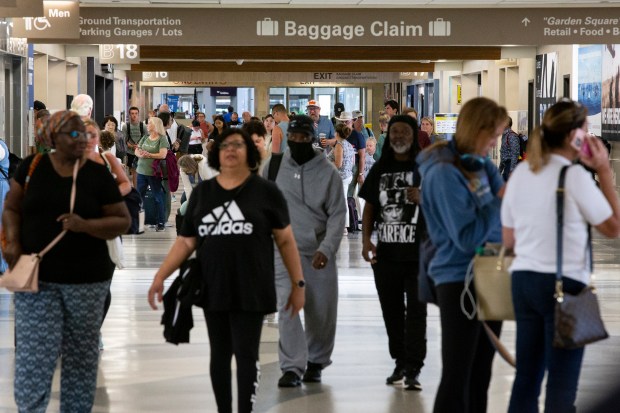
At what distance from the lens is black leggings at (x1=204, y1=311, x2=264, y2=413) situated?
5332mm

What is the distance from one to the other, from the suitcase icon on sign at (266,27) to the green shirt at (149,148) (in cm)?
210

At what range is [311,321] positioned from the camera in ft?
24.0

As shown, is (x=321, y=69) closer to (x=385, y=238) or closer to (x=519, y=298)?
(x=385, y=238)

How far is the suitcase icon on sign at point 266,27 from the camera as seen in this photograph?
17406 mm

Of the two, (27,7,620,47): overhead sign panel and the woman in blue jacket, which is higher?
(27,7,620,47): overhead sign panel

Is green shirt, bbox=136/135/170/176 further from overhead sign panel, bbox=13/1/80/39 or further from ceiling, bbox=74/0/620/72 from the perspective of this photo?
ceiling, bbox=74/0/620/72

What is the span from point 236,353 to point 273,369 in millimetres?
2319

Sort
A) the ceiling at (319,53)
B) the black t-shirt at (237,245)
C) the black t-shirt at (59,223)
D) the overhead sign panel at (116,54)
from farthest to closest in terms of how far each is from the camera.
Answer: the overhead sign panel at (116,54), the ceiling at (319,53), the black t-shirt at (237,245), the black t-shirt at (59,223)

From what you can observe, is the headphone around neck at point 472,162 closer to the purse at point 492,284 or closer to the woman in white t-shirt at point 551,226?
the woman in white t-shirt at point 551,226

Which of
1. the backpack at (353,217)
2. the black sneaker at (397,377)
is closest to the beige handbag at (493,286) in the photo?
the black sneaker at (397,377)

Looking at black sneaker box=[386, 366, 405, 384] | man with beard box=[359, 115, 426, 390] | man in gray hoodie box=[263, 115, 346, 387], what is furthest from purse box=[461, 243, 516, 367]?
black sneaker box=[386, 366, 405, 384]

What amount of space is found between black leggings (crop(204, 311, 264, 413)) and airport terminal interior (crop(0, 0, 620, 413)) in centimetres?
112

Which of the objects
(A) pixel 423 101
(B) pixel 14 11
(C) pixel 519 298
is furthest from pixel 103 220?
(A) pixel 423 101

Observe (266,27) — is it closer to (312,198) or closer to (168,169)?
(168,169)
